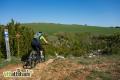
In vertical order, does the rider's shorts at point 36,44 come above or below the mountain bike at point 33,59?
above

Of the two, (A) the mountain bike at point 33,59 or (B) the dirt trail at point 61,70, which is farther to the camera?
(A) the mountain bike at point 33,59

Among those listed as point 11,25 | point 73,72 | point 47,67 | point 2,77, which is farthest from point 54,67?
point 11,25

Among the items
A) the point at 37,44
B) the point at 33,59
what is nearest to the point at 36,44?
the point at 37,44

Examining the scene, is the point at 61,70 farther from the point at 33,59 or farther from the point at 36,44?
the point at 36,44

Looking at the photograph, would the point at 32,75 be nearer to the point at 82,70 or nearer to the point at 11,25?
the point at 82,70

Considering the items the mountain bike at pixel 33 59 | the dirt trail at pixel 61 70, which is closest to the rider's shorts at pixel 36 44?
the mountain bike at pixel 33 59

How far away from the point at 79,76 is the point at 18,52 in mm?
8806

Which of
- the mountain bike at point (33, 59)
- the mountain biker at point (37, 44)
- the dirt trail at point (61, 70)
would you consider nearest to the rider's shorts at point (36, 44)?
the mountain biker at point (37, 44)

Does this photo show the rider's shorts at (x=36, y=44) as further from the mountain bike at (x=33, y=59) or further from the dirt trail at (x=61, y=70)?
the dirt trail at (x=61, y=70)

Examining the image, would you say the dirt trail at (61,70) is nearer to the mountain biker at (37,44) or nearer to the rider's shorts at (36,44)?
the mountain biker at (37,44)

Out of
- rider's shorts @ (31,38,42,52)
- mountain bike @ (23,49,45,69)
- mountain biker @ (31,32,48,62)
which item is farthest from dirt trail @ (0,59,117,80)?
rider's shorts @ (31,38,42,52)

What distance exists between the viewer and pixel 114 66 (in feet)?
41.4

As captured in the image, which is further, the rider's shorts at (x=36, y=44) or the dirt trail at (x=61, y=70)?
the rider's shorts at (x=36, y=44)

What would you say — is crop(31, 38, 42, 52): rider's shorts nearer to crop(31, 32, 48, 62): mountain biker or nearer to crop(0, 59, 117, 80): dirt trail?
crop(31, 32, 48, 62): mountain biker
